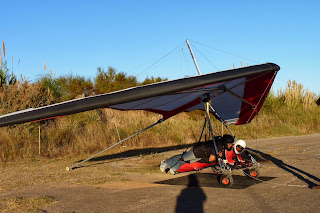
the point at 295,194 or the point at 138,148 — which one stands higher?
the point at 138,148

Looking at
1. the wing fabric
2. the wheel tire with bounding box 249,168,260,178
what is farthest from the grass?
the wheel tire with bounding box 249,168,260,178

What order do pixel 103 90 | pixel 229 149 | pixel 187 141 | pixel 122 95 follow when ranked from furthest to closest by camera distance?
pixel 103 90 < pixel 187 141 < pixel 229 149 < pixel 122 95

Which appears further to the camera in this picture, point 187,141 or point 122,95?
point 187,141

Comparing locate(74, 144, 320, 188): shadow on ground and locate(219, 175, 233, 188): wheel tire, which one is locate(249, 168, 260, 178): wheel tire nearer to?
locate(74, 144, 320, 188): shadow on ground

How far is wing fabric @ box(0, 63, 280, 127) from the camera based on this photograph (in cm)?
579

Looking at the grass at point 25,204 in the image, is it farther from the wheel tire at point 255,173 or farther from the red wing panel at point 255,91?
the red wing panel at point 255,91

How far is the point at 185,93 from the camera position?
778 cm

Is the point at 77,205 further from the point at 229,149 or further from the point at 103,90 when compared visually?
the point at 103,90

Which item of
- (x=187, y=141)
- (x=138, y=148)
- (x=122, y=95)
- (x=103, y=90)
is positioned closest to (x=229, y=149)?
(x=122, y=95)

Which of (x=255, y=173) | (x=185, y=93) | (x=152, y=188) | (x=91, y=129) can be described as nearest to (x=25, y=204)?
(x=152, y=188)

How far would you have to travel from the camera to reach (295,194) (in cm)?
658

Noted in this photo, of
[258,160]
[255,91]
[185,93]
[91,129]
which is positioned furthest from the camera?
[91,129]

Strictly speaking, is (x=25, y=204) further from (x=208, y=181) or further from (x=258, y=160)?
(x=258, y=160)

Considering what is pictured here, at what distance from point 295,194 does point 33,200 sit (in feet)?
16.9
